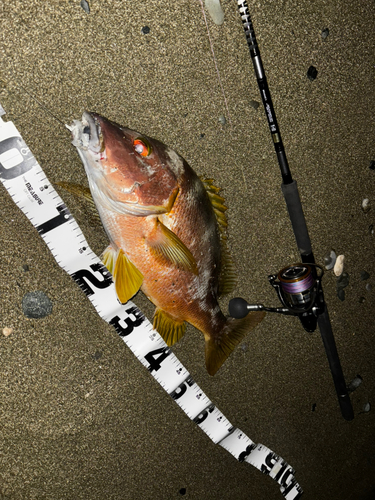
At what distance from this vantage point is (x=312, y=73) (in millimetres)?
2014

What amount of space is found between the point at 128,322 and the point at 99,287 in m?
0.21

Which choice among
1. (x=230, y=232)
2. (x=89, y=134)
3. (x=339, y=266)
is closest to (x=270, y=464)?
(x=339, y=266)

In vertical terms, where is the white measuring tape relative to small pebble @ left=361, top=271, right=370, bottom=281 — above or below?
above

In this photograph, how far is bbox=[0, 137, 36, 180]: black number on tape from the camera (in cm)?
152

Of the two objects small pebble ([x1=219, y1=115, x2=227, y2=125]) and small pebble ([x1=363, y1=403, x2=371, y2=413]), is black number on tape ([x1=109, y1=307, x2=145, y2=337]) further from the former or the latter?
small pebble ([x1=363, y1=403, x2=371, y2=413])

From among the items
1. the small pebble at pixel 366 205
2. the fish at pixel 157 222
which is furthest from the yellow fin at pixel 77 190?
the small pebble at pixel 366 205

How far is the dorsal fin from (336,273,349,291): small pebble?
0.82m

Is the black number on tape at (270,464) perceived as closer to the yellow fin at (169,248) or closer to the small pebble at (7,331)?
the yellow fin at (169,248)

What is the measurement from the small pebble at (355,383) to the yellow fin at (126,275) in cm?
164

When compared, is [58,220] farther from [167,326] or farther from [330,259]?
[330,259]

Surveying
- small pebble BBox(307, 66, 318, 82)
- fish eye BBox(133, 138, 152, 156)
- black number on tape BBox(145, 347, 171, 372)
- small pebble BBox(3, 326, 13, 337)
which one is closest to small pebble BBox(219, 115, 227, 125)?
small pebble BBox(307, 66, 318, 82)

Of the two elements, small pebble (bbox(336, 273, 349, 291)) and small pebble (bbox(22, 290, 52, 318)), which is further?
small pebble (bbox(336, 273, 349, 291))

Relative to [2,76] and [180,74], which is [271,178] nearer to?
[180,74]

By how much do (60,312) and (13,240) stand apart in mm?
371
